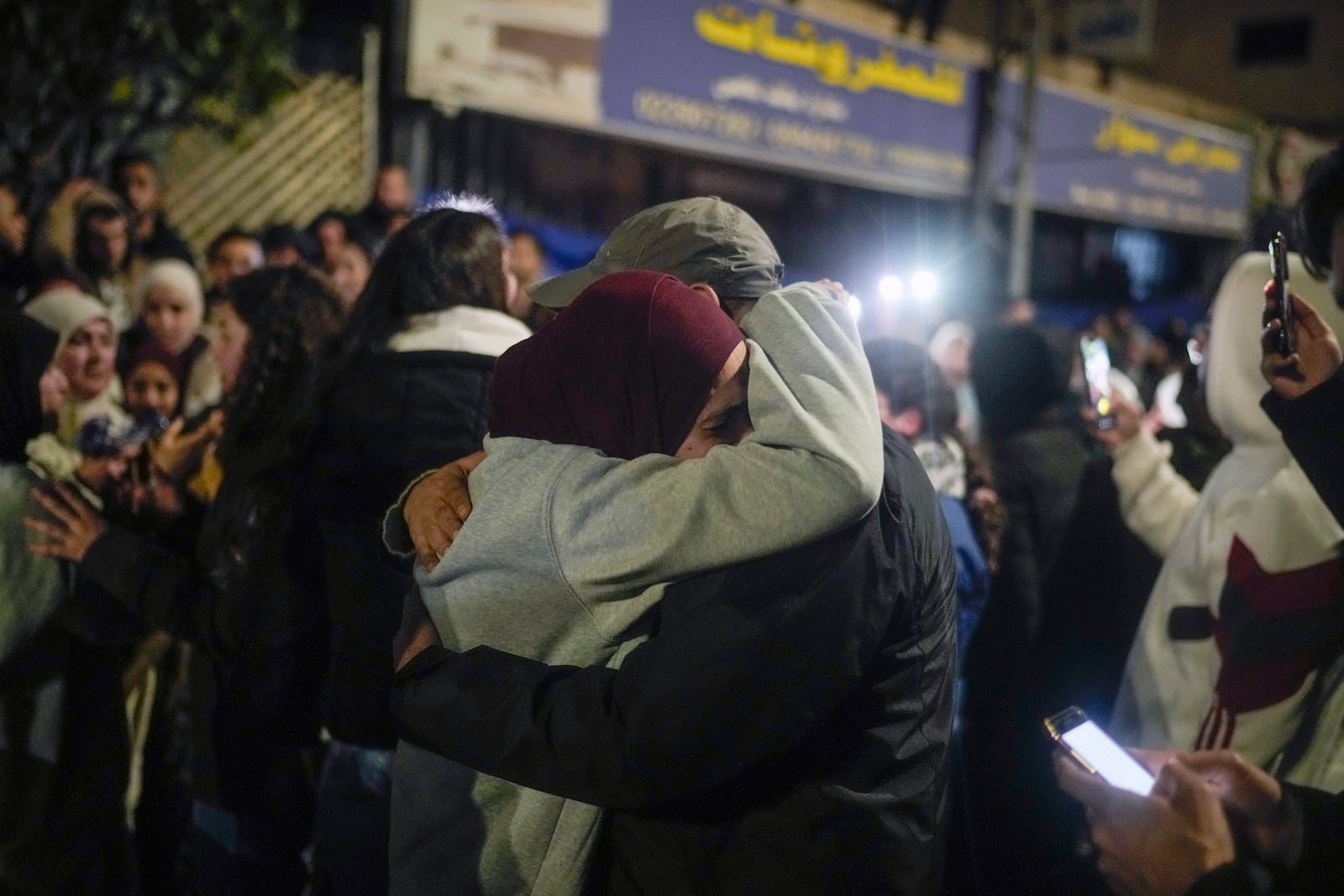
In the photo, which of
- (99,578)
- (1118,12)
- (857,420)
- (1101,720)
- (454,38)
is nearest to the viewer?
(857,420)

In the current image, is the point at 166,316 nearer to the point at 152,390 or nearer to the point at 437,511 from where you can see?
the point at 152,390

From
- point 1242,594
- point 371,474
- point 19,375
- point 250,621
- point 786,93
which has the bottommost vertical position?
point 250,621

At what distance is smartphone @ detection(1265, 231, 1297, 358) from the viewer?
6.23ft

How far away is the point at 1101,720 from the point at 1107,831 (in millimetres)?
1994

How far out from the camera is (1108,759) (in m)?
1.56

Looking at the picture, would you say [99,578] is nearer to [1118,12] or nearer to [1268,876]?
[1268,876]

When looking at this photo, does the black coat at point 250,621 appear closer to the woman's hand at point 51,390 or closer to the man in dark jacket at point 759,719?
the woman's hand at point 51,390

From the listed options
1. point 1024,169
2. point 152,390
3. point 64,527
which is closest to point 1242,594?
point 64,527

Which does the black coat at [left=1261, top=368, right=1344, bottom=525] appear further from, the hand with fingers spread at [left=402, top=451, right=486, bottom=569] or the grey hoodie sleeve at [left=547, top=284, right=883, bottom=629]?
the hand with fingers spread at [left=402, top=451, right=486, bottom=569]

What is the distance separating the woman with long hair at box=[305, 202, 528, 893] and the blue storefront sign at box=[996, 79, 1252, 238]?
11.0 meters

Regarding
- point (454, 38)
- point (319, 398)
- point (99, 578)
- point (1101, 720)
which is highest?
point (454, 38)

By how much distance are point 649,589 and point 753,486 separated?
8.1 inches

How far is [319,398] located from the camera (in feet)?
7.80

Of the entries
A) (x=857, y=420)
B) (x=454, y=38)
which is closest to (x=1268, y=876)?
(x=857, y=420)
